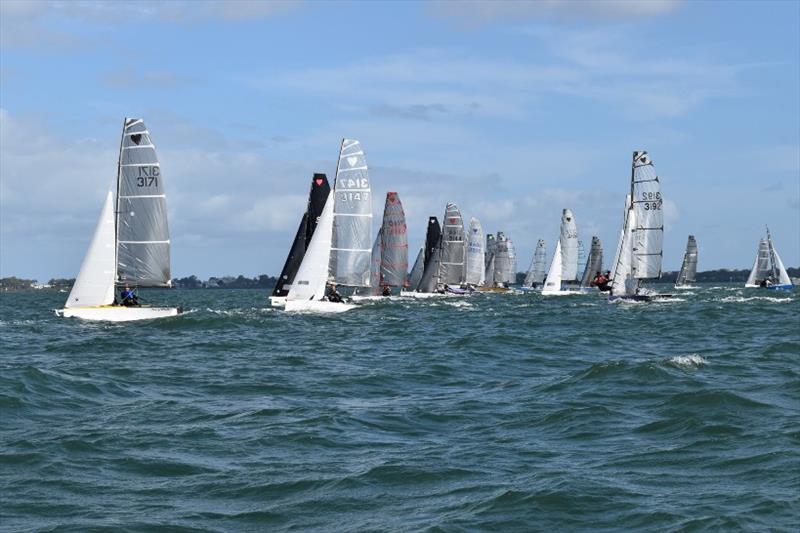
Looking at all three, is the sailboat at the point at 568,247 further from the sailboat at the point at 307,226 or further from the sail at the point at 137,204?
the sail at the point at 137,204

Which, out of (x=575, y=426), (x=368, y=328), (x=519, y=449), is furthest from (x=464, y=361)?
(x=368, y=328)

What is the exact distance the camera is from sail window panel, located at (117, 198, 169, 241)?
43.8 metres

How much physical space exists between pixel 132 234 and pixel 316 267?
10835mm

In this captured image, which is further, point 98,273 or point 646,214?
point 646,214

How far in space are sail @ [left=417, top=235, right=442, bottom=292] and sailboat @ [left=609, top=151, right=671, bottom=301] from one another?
20.7m

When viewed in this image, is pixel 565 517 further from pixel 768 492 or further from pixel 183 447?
pixel 183 447

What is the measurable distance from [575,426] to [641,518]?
5.44 metres

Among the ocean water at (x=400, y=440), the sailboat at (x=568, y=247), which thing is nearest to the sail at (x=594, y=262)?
the sailboat at (x=568, y=247)

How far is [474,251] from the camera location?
321 ft

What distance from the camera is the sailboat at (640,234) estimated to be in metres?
64.1

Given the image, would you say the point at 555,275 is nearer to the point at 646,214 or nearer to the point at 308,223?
the point at 646,214

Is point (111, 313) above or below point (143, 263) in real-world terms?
below

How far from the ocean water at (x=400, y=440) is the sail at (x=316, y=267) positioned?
22.0 meters

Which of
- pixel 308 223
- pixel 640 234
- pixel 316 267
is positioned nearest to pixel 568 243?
pixel 640 234
